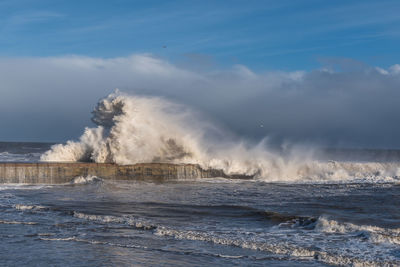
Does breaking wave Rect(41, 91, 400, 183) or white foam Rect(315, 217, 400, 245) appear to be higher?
breaking wave Rect(41, 91, 400, 183)

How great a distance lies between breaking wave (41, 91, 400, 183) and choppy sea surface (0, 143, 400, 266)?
14.7ft

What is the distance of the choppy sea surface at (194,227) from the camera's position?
794 centimetres

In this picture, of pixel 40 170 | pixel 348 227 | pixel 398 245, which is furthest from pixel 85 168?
pixel 398 245

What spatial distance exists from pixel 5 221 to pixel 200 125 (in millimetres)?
14754

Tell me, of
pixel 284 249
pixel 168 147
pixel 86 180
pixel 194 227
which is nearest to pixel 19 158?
pixel 168 147

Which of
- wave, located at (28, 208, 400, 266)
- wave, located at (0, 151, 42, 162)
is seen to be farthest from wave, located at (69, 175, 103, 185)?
wave, located at (0, 151, 42, 162)

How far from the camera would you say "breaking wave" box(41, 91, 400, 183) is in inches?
859

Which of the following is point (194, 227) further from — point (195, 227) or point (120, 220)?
point (120, 220)

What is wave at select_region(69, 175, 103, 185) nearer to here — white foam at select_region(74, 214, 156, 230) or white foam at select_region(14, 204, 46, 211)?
white foam at select_region(14, 204, 46, 211)

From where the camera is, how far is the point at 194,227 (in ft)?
34.3

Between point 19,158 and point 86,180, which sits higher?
point 19,158

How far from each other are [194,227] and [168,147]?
1265 centimetres

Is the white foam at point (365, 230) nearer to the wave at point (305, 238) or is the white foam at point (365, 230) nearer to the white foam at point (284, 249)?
→ the wave at point (305, 238)

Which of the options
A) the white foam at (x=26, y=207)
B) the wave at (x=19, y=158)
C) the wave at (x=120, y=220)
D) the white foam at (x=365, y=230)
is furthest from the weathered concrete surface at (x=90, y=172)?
the white foam at (x=365, y=230)
